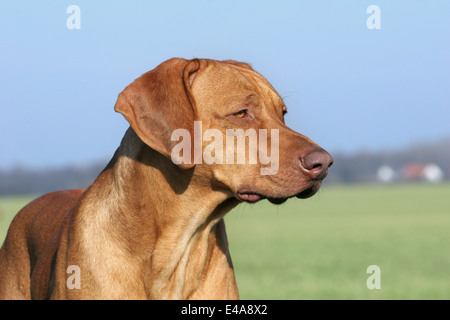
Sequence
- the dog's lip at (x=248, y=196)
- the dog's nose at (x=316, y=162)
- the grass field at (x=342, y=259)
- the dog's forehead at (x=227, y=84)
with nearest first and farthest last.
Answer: the dog's nose at (x=316, y=162) < the dog's lip at (x=248, y=196) < the dog's forehead at (x=227, y=84) < the grass field at (x=342, y=259)

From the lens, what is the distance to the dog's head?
4809 mm

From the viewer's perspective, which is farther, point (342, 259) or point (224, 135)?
point (342, 259)

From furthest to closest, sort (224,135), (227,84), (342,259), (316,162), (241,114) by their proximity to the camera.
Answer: (342,259), (227,84), (241,114), (224,135), (316,162)

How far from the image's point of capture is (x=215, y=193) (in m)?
5.11

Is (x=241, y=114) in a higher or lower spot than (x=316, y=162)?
higher

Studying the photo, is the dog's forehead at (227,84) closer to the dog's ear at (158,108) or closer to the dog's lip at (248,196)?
the dog's ear at (158,108)

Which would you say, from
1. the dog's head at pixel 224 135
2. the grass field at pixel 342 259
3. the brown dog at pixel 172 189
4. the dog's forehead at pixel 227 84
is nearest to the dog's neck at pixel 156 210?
the brown dog at pixel 172 189

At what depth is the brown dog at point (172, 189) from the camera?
4.86 meters

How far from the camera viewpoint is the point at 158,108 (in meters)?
4.85

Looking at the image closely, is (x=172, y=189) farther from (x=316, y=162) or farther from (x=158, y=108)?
(x=316, y=162)

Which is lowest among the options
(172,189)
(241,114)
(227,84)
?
(172,189)

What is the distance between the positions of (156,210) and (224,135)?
701mm

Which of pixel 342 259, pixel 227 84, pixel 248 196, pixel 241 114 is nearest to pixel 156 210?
pixel 248 196
